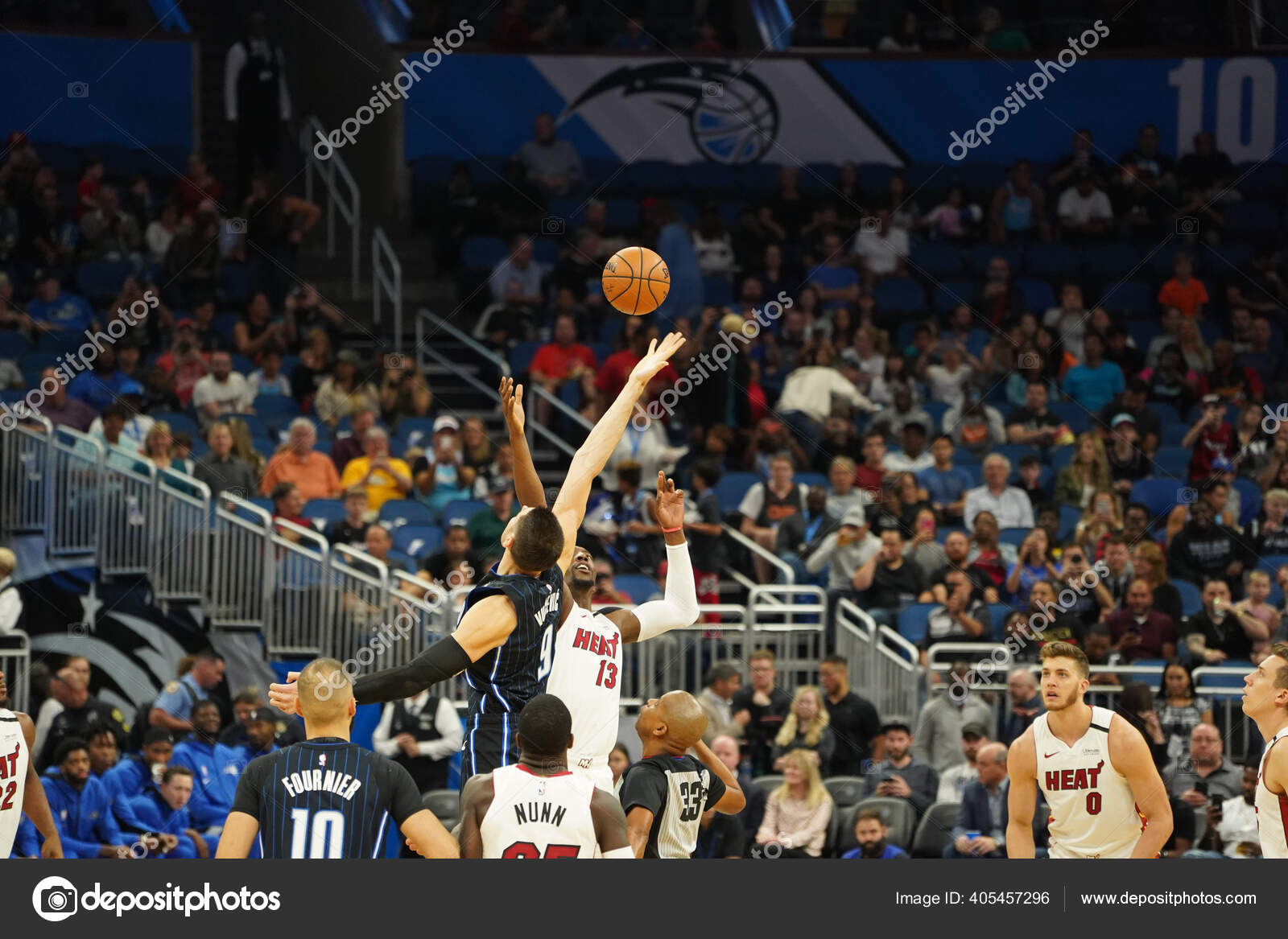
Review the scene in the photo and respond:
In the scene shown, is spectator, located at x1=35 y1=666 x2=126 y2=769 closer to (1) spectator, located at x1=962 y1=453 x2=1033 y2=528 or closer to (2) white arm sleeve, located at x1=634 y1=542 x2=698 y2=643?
(2) white arm sleeve, located at x1=634 y1=542 x2=698 y2=643

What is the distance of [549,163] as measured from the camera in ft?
56.0

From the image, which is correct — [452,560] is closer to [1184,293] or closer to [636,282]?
[636,282]

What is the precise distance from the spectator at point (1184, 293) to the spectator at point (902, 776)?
21.9 ft

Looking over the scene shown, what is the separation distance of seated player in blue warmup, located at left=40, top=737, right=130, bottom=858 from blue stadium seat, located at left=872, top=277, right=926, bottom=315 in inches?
331

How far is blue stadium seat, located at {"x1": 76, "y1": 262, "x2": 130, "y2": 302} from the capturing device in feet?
50.3

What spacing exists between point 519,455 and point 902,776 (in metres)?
5.09

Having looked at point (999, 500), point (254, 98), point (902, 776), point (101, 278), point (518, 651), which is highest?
point (254, 98)

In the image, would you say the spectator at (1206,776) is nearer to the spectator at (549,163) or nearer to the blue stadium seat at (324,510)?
the blue stadium seat at (324,510)

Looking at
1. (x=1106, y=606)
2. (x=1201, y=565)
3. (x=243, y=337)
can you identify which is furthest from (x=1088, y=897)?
(x=243, y=337)

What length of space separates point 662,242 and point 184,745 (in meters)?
6.05

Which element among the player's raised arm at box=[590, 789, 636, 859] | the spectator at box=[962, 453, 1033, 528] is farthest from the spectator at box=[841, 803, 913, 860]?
the player's raised arm at box=[590, 789, 636, 859]

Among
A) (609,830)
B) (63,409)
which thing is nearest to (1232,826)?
(609,830)

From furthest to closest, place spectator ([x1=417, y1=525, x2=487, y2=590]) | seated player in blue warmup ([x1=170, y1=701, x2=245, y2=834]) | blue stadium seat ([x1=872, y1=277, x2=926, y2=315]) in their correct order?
blue stadium seat ([x1=872, y1=277, x2=926, y2=315]) < spectator ([x1=417, y1=525, x2=487, y2=590]) < seated player in blue warmup ([x1=170, y1=701, x2=245, y2=834])

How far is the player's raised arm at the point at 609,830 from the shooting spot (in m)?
5.59
